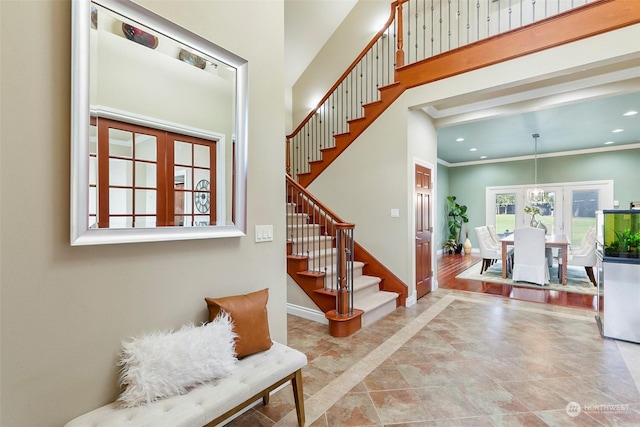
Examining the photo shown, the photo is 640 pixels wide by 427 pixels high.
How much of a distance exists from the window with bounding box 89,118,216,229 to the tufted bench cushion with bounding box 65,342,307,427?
0.83 m

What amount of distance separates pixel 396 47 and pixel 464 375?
16.0 ft

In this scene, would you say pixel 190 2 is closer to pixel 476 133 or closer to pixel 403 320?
pixel 403 320

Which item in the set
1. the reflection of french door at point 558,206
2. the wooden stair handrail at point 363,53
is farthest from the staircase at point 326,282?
the reflection of french door at point 558,206

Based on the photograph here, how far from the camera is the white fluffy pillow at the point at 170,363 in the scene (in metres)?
1.30

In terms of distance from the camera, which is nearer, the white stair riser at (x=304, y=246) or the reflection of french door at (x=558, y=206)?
the white stair riser at (x=304, y=246)

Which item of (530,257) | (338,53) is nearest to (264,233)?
(530,257)

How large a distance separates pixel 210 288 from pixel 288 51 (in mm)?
5688

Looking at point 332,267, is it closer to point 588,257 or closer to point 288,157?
point 288,157

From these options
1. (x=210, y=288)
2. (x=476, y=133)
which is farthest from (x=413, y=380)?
(x=476, y=133)

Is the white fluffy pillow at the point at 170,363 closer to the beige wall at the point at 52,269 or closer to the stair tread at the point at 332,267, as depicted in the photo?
the beige wall at the point at 52,269

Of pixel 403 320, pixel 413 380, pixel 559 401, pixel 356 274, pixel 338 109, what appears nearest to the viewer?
pixel 559 401

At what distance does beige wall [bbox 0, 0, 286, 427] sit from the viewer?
3.74ft

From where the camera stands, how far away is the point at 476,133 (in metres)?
6.32

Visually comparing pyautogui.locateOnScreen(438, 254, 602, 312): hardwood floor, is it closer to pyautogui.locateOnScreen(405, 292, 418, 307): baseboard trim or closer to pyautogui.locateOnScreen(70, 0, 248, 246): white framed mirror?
pyautogui.locateOnScreen(405, 292, 418, 307): baseboard trim
